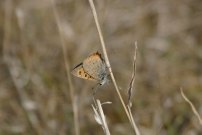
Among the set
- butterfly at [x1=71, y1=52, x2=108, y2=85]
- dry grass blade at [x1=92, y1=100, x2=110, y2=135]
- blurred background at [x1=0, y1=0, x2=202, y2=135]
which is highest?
butterfly at [x1=71, y1=52, x2=108, y2=85]

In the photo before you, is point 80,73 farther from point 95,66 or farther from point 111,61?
point 111,61

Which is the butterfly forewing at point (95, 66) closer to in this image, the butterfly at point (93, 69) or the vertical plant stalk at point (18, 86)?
the butterfly at point (93, 69)

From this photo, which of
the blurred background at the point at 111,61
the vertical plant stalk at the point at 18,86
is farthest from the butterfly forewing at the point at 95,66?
the vertical plant stalk at the point at 18,86

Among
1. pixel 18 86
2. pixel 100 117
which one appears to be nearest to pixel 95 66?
pixel 100 117

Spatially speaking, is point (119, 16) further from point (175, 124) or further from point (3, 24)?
point (175, 124)

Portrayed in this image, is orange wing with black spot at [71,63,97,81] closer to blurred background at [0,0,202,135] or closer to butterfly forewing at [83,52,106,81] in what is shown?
butterfly forewing at [83,52,106,81]

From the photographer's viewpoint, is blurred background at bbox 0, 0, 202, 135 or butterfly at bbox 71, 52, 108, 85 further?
blurred background at bbox 0, 0, 202, 135

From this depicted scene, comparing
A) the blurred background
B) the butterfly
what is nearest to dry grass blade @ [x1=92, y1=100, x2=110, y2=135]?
the butterfly
